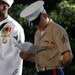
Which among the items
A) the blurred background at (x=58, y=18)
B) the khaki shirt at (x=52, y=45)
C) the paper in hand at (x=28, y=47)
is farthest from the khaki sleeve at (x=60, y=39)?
the blurred background at (x=58, y=18)

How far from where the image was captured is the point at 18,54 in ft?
10.2

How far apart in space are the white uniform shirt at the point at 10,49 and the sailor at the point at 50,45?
4.0 inches

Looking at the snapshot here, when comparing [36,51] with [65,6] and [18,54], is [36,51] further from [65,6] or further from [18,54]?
[65,6]

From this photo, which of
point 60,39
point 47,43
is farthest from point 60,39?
point 47,43

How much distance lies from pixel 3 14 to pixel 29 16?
0.83 ft

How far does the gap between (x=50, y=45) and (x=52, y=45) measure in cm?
2

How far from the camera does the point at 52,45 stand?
2.98 meters

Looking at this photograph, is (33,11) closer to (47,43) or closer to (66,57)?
(47,43)

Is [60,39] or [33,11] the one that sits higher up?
[33,11]

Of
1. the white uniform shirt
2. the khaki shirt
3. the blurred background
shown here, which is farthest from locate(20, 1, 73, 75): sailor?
the blurred background

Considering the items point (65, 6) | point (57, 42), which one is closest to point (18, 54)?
point (57, 42)

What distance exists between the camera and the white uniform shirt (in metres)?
3.08

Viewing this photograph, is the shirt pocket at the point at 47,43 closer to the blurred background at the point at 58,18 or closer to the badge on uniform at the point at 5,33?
the badge on uniform at the point at 5,33

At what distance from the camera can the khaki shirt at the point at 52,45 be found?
2953 millimetres
